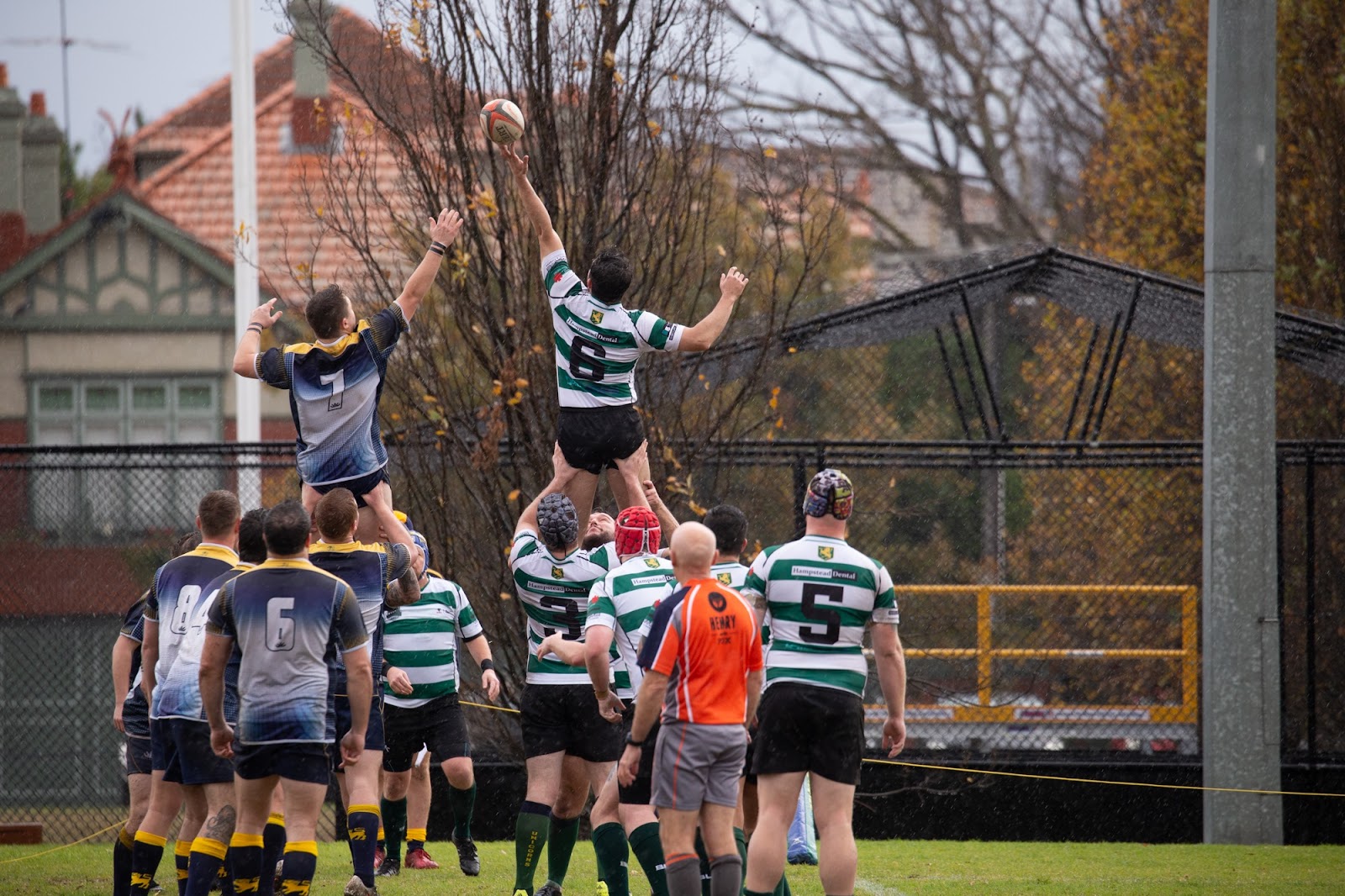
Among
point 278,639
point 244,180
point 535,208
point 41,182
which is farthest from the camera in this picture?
point 41,182

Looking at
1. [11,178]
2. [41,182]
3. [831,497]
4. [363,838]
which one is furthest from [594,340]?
[41,182]

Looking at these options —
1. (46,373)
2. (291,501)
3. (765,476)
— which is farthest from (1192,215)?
(46,373)

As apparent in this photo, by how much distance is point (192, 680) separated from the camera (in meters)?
6.58

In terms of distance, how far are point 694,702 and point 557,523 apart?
1.56 metres

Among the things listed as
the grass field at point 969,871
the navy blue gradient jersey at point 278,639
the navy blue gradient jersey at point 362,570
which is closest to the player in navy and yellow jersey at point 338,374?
the navy blue gradient jersey at point 362,570

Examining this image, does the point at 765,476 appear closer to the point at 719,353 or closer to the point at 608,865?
the point at 719,353

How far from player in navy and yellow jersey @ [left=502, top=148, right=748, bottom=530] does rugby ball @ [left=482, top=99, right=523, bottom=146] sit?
10 cm

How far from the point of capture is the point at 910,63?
2627cm

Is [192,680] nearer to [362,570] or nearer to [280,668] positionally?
[362,570]

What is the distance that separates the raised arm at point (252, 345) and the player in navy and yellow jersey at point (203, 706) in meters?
0.86

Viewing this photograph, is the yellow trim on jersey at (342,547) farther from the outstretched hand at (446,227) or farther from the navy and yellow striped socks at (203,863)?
the outstretched hand at (446,227)

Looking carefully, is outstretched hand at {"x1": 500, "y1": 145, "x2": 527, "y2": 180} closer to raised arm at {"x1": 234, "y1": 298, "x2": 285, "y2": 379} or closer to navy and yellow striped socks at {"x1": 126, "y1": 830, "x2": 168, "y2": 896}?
raised arm at {"x1": 234, "y1": 298, "x2": 285, "y2": 379}

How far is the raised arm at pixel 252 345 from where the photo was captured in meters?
6.96

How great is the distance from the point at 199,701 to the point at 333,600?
47.9 inches
